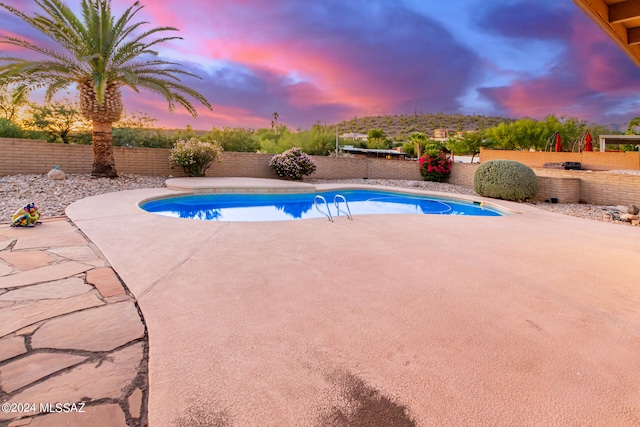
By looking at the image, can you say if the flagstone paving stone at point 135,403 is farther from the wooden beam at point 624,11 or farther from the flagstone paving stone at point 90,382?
the wooden beam at point 624,11

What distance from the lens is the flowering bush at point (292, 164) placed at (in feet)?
40.4

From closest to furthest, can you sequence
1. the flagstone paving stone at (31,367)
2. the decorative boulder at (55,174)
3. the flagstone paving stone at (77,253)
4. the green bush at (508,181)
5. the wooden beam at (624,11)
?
the flagstone paving stone at (31,367)
the wooden beam at (624,11)
the flagstone paving stone at (77,253)
the decorative boulder at (55,174)
the green bush at (508,181)

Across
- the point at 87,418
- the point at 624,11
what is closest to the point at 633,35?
the point at 624,11

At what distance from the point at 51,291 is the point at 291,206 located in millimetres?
6240

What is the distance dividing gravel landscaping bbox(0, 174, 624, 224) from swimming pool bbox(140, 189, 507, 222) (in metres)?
1.56

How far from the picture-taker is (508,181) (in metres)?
8.93

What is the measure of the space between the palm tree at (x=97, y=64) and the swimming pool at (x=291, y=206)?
9.44ft

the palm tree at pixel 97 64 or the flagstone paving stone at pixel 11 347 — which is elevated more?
the palm tree at pixel 97 64

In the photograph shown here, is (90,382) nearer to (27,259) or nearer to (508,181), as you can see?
(27,259)

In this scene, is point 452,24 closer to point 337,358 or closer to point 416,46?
point 416,46

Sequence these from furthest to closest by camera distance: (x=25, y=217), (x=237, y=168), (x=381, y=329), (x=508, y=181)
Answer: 1. (x=237, y=168)
2. (x=508, y=181)
3. (x=25, y=217)
4. (x=381, y=329)

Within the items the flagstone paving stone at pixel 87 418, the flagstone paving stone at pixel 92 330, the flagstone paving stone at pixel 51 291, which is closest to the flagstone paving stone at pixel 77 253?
the flagstone paving stone at pixel 51 291

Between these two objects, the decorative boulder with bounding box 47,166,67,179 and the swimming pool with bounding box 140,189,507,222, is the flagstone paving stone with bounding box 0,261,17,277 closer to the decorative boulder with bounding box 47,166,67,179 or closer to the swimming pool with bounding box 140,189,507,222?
the swimming pool with bounding box 140,189,507,222

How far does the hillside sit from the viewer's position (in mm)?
49344
